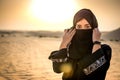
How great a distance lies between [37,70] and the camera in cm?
1431

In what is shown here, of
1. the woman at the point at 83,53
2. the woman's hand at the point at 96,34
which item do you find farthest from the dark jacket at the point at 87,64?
the woman's hand at the point at 96,34

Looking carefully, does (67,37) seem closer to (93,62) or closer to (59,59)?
(59,59)

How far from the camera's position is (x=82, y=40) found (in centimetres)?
362

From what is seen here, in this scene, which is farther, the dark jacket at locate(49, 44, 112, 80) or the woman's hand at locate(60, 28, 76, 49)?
the woman's hand at locate(60, 28, 76, 49)

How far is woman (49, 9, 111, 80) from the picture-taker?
3.44m

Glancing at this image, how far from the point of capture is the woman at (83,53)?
3.44 metres

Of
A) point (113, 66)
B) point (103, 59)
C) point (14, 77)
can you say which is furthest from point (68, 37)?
point (113, 66)

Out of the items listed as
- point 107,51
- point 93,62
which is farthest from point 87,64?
point 107,51

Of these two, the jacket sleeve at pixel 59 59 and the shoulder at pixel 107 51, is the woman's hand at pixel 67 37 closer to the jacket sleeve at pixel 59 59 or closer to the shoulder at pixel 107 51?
the jacket sleeve at pixel 59 59

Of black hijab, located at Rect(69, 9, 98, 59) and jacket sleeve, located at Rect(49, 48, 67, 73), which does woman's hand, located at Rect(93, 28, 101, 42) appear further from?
jacket sleeve, located at Rect(49, 48, 67, 73)

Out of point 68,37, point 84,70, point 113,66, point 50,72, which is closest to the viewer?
point 84,70

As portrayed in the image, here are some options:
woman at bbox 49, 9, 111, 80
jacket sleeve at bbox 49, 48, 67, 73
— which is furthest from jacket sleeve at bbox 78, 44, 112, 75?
jacket sleeve at bbox 49, 48, 67, 73

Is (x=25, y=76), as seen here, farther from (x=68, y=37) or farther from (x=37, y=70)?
(x=68, y=37)

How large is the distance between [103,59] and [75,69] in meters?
0.30
